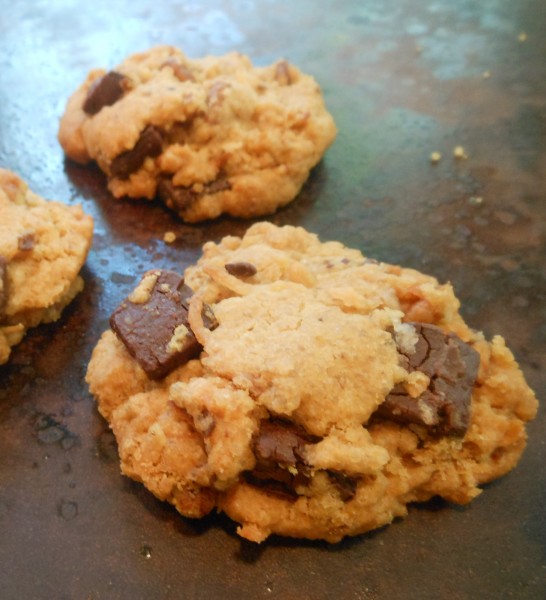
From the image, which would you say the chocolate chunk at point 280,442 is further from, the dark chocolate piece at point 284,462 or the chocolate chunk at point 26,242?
the chocolate chunk at point 26,242

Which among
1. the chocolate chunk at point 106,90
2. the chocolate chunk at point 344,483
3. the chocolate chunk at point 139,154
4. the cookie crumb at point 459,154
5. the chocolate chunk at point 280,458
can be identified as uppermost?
the chocolate chunk at point 106,90

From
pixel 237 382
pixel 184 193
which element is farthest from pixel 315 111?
pixel 237 382

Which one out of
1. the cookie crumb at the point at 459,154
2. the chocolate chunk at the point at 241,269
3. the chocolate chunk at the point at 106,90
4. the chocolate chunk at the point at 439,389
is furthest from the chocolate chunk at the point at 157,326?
the cookie crumb at the point at 459,154

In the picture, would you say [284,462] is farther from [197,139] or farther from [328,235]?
[197,139]

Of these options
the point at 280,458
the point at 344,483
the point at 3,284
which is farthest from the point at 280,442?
the point at 3,284

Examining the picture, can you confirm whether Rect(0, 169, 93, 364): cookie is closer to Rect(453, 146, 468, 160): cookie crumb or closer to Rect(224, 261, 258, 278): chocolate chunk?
Rect(224, 261, 258, 278): chocolate chunk

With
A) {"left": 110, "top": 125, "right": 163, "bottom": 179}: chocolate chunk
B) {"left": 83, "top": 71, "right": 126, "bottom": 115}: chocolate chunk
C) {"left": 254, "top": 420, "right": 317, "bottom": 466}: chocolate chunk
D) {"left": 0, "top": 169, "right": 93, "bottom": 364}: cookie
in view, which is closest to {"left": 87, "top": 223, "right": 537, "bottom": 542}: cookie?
{"left": 254, "top": 420, "right": 317, "bottom": 466}: chocolate chunk
